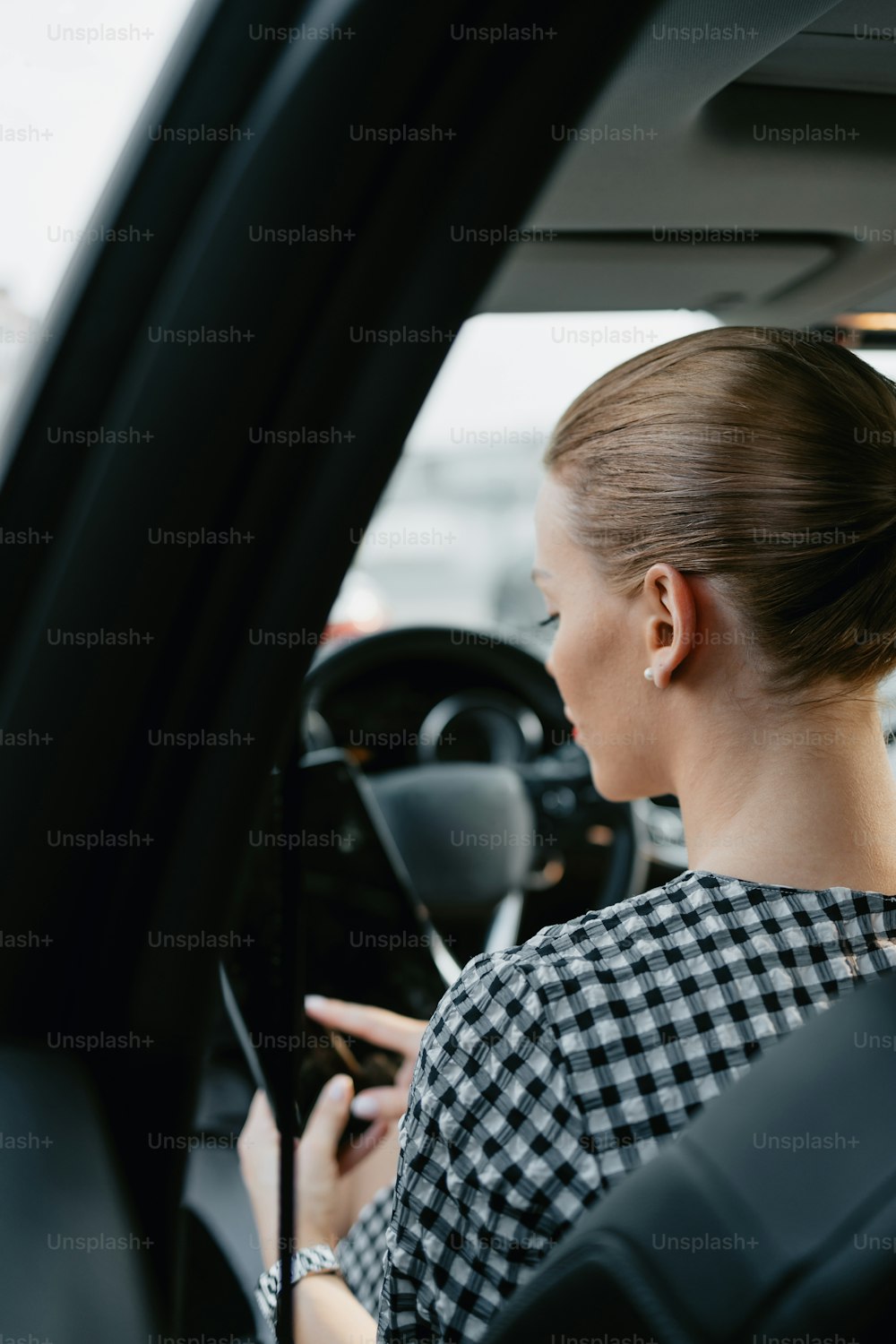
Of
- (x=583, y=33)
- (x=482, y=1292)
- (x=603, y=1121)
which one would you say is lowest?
(x=482, y=1292)

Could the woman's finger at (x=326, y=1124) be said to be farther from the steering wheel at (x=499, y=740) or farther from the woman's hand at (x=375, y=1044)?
the steering wheel at (x=499, y=740)

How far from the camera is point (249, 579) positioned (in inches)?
30.1

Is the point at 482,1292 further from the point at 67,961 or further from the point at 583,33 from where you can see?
the point at 583,33

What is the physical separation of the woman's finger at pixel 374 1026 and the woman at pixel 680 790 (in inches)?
10.1

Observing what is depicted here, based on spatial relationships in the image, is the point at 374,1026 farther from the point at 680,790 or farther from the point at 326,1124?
the point at 680,790

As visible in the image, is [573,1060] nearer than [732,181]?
Yes

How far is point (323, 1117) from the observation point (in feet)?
4.44

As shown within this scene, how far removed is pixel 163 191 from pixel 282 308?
0.36 feet

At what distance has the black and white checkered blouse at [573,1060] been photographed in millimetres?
834

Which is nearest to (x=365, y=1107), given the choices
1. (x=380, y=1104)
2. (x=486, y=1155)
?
(x=380, y=1104)

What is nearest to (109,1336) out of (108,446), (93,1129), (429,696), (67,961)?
(93,1129)

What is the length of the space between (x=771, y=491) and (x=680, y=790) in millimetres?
293

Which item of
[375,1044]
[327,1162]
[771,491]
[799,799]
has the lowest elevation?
[327,1162]

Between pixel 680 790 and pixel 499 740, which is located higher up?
pixel 499 740
